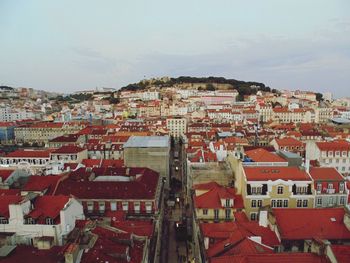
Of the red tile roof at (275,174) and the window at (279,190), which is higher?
the red tile roof at (275,174)

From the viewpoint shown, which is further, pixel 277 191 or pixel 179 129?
pixel 179 129

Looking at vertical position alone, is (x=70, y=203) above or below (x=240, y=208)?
above

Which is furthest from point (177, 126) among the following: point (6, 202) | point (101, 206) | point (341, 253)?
point (341, 253)

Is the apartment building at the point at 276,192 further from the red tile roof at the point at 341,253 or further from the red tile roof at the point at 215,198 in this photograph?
the red tile roof at the point at 341,253

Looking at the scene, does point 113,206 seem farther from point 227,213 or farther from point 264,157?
point 264,157

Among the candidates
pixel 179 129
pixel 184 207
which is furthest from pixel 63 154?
pixel 179 129

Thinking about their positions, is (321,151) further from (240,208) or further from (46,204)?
(46,204)

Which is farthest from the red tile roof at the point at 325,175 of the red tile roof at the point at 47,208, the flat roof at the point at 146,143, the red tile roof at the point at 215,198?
the flat roof at the point at 146,143
